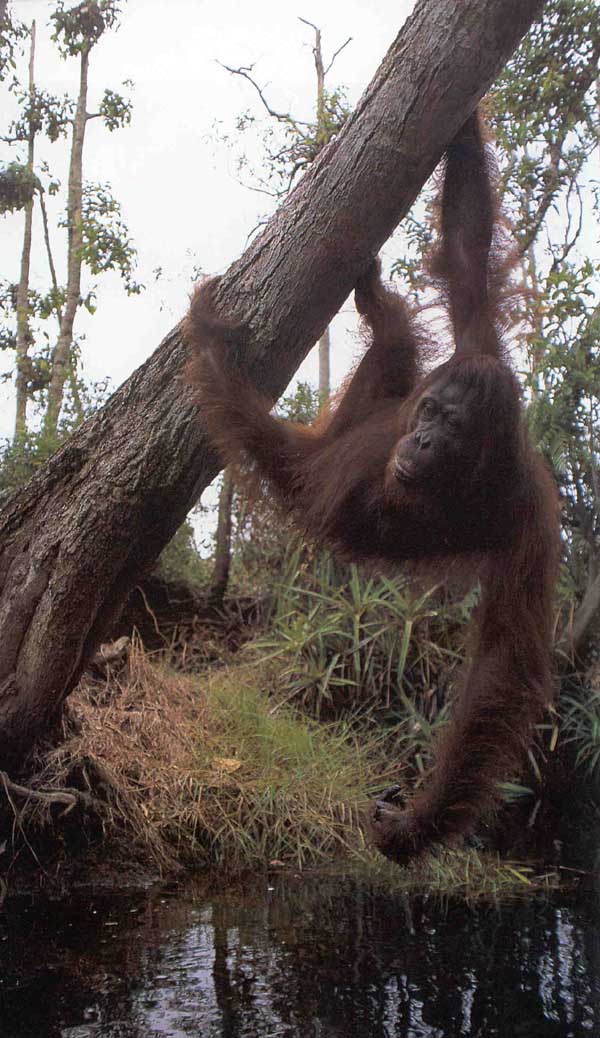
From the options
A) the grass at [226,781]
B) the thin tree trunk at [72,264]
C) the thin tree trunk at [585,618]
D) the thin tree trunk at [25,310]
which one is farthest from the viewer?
the thin tree trunk at [25,310]

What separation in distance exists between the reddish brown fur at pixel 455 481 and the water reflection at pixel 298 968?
0.44 meters

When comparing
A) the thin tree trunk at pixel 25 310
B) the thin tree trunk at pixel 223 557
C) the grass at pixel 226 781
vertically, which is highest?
the thin tree trunk at pixel 25 310

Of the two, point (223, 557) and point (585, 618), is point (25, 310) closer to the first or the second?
point (223, 557)

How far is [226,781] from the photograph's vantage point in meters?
4.50

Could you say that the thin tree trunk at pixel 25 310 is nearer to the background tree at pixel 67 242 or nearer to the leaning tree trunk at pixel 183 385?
the background tree at pixel 67 242

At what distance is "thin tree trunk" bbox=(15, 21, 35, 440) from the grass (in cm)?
277

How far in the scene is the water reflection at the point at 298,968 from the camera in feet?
8.34

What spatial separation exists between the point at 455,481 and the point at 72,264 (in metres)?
5.32

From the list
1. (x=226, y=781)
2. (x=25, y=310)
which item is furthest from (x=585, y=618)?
(x=25, y=310)

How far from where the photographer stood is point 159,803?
4.22m

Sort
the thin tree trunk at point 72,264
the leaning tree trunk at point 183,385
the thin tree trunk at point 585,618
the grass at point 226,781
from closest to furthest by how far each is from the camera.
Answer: the leaning tree trunk at point 183,385 → the grass at point 226,781 → the thin tree trunk at point 585,618 → the thin tree trunk at point 72,264

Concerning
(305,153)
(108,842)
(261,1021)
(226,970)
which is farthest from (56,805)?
(305,153)

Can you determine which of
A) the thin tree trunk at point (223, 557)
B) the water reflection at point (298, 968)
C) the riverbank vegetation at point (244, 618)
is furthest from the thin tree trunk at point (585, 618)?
the thin tree trunk at point (223, 557)

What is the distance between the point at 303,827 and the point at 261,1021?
1.87 meters
